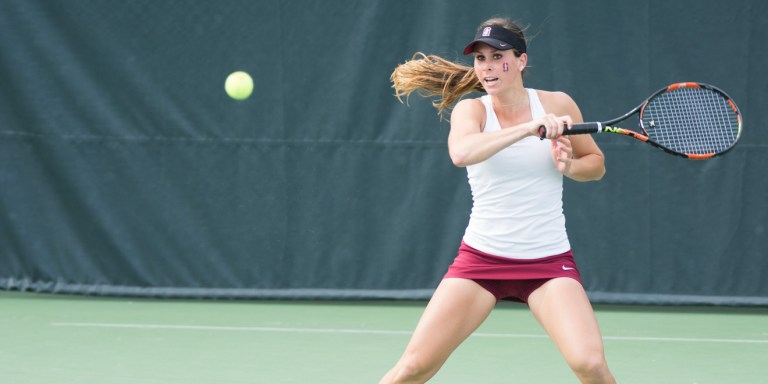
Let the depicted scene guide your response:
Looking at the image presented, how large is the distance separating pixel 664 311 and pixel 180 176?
9.32ft

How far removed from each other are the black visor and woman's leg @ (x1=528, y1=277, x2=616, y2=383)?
696 mm

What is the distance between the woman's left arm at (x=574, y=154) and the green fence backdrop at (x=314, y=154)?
2.83m

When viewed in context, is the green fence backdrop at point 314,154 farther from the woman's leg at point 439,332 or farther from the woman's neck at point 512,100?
the woman's leg at point 439,332

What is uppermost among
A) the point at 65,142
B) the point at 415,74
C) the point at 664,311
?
the point at 415,74

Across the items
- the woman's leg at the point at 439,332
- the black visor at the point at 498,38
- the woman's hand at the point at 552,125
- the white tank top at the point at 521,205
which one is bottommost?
the woman's leg at the point at 439,332

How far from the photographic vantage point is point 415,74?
12.9 ft

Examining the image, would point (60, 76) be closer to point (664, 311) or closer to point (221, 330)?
point (221, 330)

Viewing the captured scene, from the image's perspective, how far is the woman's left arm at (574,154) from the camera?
3350 millimetres

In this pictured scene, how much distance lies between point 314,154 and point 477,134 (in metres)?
3.35

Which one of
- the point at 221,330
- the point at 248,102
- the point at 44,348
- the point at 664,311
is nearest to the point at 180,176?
the point at 248,102

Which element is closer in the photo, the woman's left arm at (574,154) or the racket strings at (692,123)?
the woman's left arm at (574,154)

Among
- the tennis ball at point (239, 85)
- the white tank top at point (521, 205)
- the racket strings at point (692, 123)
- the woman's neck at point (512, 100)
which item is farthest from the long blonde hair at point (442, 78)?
the tennis ball at point (239, 85)

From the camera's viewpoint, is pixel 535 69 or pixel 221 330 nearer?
Result: pixel 221 330

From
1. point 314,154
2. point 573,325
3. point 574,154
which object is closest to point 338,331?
point 314,154
